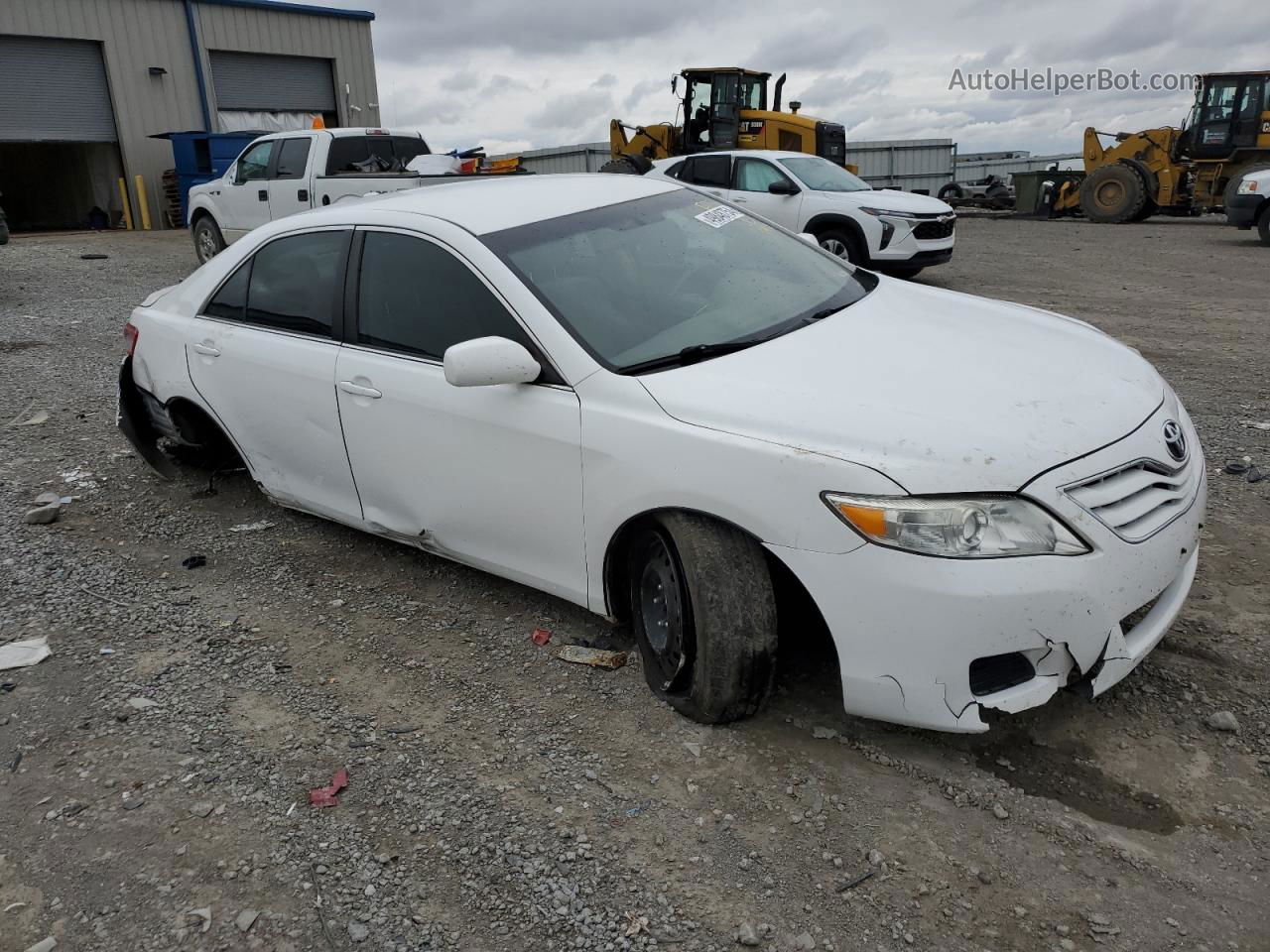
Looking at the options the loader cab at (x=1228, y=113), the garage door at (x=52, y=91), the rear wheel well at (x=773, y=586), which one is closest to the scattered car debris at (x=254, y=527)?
the rear wheel well at (x=773, y=586)

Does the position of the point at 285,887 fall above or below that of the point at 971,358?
below

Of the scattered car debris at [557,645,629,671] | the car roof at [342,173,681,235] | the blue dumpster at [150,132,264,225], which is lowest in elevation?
the scattered car debris at [557,645,629,671]

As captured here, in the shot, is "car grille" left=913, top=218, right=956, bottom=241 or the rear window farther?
the rear window

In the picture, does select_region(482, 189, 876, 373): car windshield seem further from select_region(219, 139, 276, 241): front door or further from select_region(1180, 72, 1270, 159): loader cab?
select_region(1180, 72, 1270, 159): loader cab

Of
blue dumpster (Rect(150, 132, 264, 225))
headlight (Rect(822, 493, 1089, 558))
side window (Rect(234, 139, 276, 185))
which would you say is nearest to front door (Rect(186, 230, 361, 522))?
headlight (Rect(822, 493, 1089, 558))

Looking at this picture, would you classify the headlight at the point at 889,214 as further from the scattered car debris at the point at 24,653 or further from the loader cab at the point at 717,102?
the scattered car debris at the point at 24,653

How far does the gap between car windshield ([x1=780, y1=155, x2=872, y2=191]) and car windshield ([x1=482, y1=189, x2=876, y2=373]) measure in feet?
27.8

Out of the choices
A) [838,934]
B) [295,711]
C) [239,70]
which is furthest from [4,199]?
[838,934]

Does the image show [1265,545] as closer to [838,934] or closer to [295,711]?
[838,934]

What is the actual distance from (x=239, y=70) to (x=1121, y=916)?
27108mm

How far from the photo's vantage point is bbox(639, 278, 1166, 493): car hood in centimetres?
236

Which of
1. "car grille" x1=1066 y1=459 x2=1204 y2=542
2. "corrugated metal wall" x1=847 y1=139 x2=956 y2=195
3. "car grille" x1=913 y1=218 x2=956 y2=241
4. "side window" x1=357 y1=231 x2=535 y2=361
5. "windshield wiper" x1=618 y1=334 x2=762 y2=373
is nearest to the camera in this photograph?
"car grille" x1=1066 y1=459 x2=1204 y2=542

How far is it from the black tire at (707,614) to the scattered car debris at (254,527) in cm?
240

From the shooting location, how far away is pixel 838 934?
2096 millimetres
